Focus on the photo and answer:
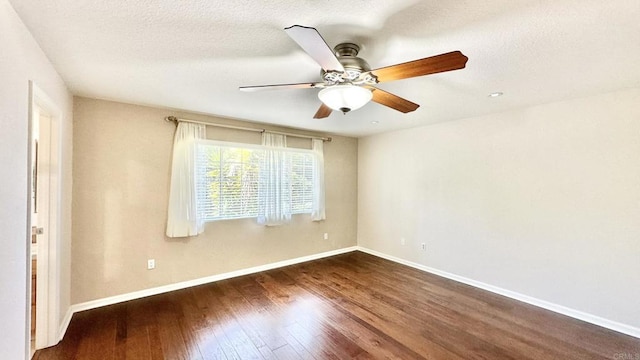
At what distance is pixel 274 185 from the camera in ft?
13.9

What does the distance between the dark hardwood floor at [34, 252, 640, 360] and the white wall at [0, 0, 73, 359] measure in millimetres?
976

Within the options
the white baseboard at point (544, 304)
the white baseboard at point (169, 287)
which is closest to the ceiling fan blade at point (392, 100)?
the white baseboard at point (544, 304)

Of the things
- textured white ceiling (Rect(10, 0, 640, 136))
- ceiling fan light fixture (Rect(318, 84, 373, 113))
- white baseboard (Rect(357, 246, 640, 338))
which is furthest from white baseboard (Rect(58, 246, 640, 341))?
ceiling fan light fixture (Rect(318, 84, 373, 113))

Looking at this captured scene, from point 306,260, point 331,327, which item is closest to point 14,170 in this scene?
point 331,327

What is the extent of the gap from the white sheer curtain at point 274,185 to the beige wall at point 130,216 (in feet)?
0.82

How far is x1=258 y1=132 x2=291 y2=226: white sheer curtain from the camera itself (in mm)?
4137

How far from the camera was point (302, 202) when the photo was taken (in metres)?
4.62

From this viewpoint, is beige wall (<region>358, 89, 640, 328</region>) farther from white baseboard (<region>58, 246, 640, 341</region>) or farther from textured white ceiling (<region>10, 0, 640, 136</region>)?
textured white ceiling (<region>10, 0, 640, 136</region>)

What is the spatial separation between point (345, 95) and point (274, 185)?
2604 millimetres

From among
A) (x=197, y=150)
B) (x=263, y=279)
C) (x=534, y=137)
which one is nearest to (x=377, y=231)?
(x=263, y=279)

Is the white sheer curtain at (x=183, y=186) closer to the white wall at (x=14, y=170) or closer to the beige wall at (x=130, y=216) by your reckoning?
the beige wall at (x=130, y=216)

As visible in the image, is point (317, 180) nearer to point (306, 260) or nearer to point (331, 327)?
point (306, 260)

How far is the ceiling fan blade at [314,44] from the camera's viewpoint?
1282 mm

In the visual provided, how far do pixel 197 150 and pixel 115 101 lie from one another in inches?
40.3
